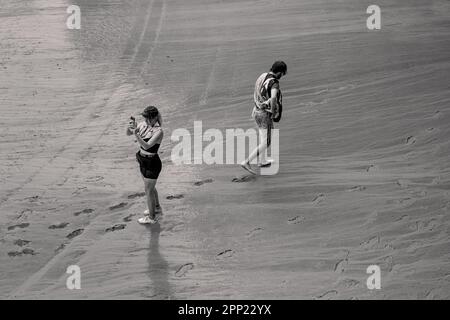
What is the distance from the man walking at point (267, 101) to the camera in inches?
350

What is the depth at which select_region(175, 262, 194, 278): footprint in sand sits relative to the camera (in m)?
7.12

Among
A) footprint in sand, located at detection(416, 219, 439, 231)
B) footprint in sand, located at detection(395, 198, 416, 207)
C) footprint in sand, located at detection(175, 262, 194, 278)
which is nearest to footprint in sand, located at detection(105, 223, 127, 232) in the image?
footprint in sand, located at detection(175, 262, 194, 278)

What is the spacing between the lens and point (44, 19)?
16609mm

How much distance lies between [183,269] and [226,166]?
292 centimetres

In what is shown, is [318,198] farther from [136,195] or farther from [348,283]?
[136,195]

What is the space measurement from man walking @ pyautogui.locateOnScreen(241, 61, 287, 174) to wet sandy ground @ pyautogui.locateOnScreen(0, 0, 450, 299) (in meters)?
0.64

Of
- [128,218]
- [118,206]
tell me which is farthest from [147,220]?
[118,206]

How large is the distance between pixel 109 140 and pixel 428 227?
212 inches

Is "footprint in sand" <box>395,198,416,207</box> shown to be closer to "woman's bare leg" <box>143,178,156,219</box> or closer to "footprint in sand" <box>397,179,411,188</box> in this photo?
"footprint in sand" <box>397,179,411,188</box>

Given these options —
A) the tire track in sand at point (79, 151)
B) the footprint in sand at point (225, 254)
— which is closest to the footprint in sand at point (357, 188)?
the footprint in sand at point (225, 254)

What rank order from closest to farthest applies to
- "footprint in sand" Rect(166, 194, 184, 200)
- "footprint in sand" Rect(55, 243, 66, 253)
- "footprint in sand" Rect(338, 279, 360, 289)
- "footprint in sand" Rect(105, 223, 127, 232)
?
"footprint in sand" Rect(338, 279, 360, 289)
"footprint in sand" Rect(55, 243, 66, 253)
"footprint in sand" Rect(105, 223, 127, 232)
"footprint in sand" Rect(166, 194, 184, 200)

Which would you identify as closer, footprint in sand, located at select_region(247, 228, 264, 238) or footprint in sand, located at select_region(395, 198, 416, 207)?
footprint in sand, located at select_region(247, 228, 264, 238)

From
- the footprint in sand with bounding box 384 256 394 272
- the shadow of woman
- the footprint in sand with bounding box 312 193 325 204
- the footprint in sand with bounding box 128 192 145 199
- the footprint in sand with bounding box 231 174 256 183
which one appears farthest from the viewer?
the footprint in sand with bounding box 231 174 256 183

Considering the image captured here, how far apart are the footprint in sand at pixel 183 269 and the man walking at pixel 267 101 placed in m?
2.44
